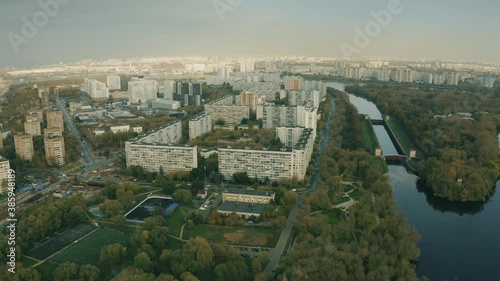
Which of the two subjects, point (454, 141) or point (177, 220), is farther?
point (454, 141)

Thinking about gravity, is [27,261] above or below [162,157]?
below

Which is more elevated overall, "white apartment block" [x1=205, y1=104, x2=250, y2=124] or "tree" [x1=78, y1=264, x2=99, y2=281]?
"white apartment block" [x1=205, y1=104, x2=250, y2=124]

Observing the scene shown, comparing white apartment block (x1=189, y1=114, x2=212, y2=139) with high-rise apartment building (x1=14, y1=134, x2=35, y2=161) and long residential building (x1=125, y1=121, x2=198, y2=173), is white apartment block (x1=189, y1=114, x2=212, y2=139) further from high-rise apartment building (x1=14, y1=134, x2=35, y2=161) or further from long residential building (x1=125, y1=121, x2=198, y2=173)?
high-rise apartment building (x1=14, y1=134, x2=35, y2=161)

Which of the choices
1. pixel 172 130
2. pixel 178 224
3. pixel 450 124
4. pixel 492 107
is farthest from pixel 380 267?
pixel 492 107

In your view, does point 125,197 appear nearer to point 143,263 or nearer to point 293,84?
point 143,263

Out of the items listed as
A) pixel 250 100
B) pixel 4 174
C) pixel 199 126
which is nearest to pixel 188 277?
pixel 4 174

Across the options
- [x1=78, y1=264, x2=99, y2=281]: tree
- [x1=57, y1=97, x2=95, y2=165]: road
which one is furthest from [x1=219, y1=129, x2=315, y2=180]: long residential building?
[x1=78, y1=264, x2=99, y2=281]: tree
